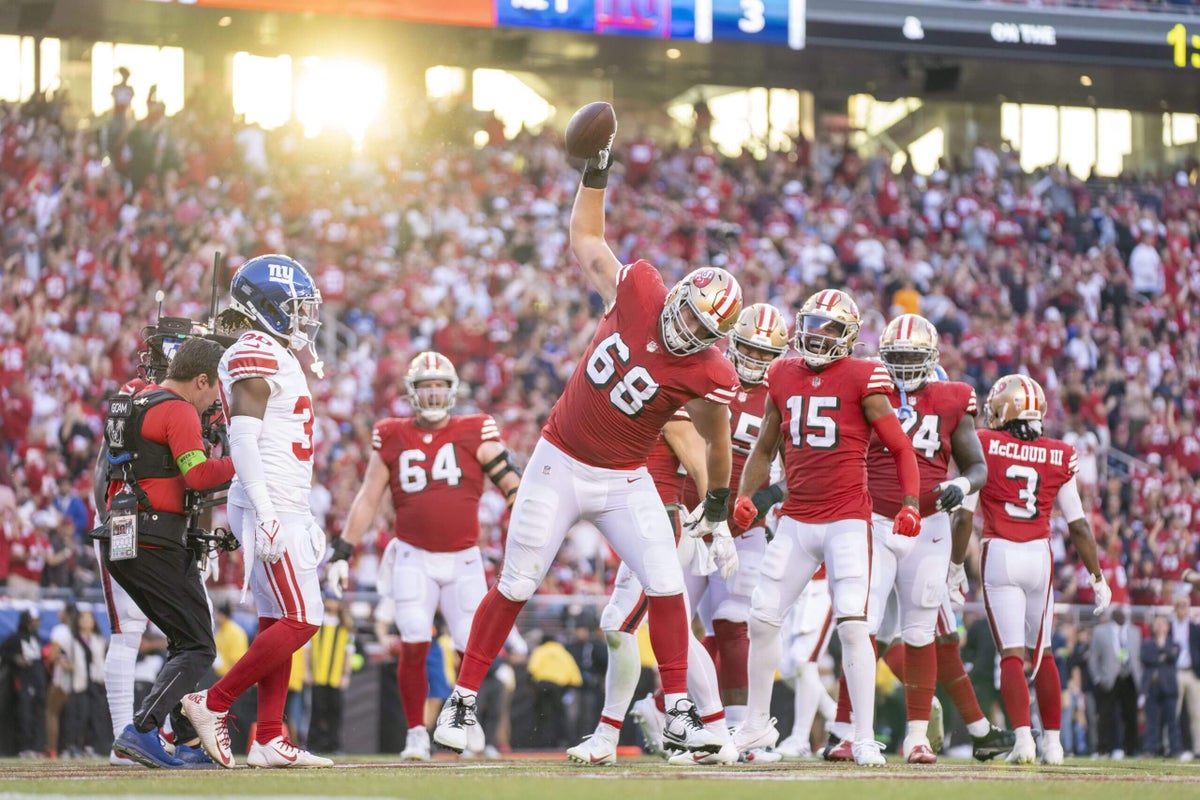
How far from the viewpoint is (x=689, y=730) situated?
24.2 ft

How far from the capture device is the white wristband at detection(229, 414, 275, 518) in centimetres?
713

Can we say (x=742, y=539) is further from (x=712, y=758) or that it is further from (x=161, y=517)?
(x=161, y=517)

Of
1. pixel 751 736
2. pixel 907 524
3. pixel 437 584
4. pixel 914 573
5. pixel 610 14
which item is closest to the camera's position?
pixel 907 524

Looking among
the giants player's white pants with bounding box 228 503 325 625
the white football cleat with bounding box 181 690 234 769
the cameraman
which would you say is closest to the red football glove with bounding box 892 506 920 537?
the giants player's white pants with bounding box 228 503 325 625

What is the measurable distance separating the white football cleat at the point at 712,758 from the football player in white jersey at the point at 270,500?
1667 millimetres

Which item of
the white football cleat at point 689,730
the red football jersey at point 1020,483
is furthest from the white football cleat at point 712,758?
the red football jersey at point 1020,483

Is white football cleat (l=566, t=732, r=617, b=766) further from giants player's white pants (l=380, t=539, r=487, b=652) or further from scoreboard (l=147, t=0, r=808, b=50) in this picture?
scoreboard (l=147, t=0, r=808, b=50)

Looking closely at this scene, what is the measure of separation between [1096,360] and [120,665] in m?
16.5

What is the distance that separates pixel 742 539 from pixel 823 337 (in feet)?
5.53

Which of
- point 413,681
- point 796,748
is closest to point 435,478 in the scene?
point 413,681

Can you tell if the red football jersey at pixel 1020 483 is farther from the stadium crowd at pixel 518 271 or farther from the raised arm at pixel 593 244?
the stadium crowd at pixel 518 271

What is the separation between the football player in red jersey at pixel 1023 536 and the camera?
9172mm

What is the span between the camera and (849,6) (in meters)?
23.0

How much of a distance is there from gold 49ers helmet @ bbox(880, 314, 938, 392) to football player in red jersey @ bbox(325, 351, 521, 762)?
236 cm
